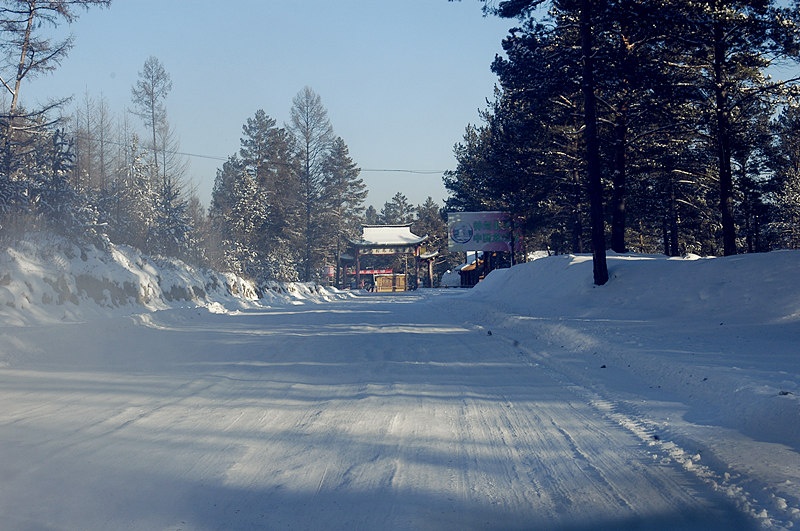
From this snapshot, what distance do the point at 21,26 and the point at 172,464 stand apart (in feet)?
56.8

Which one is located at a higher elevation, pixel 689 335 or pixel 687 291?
pixel 687 291

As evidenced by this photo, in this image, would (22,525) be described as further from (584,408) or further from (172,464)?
(584,408)

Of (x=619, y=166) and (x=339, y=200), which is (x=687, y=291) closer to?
(x=619, y=166)

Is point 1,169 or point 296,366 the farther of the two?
point 1,169

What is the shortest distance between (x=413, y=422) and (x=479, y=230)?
48113 mm

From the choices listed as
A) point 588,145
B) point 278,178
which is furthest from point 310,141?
point 588,145

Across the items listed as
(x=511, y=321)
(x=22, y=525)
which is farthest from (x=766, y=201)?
(x=22, y=525)

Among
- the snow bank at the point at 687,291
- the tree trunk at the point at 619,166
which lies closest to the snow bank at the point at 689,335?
the snow bank at the point at 687,291

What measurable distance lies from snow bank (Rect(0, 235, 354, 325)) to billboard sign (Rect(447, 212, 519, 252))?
28.2 m

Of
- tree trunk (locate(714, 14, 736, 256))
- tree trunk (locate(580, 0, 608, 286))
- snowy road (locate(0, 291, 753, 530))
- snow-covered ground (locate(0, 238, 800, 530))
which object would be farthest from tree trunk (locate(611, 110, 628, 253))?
snowy road (locate(0, 291, 753, 530))

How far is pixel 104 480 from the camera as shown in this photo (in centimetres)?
498

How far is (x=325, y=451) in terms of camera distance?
580 cm

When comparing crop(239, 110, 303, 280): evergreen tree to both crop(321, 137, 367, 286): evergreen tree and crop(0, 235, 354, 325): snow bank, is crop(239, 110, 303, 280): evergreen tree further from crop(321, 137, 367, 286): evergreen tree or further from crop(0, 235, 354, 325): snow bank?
crop(0, 235, 354, 325): snow bank

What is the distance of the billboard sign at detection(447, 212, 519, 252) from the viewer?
54.2m
